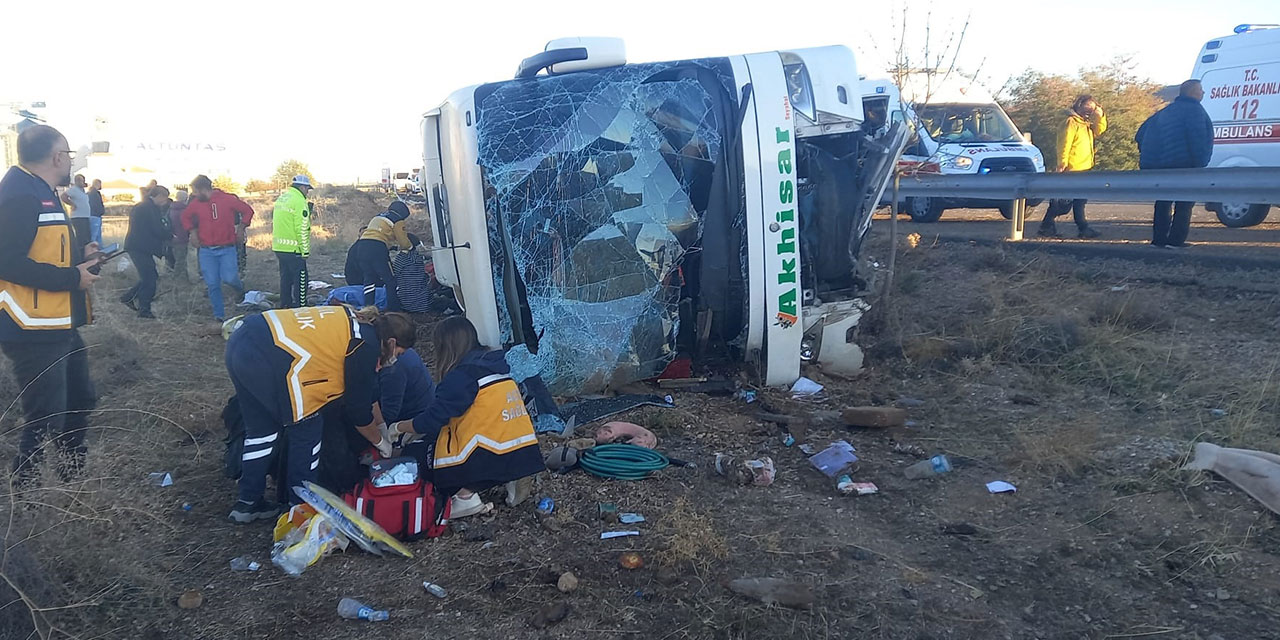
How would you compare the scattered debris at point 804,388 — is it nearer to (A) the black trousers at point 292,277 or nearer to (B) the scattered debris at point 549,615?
A: (B) the scattered debris at point 549,615

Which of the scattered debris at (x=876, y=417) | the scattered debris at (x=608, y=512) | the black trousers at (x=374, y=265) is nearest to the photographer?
the scattered debris at (x=608, y=512)

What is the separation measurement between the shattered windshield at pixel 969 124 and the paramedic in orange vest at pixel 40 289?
11.6m

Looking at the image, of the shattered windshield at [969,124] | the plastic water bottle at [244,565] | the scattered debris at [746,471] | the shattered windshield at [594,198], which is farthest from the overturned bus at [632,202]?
the shattered windshield at [969,124]

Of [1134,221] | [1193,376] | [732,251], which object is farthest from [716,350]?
[1134,221]

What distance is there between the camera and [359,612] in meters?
3.01

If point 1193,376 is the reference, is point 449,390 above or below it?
above

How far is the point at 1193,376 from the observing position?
4789mm

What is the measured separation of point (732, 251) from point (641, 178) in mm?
756

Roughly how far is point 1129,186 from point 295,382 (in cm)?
762

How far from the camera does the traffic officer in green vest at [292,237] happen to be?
907cm

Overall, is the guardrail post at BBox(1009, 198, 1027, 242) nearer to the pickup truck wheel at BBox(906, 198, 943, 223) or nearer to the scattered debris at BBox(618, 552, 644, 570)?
the pickup truck wheel at BBox(906, 198, 943, 223)

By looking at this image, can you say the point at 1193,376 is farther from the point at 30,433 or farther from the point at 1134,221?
the point at 1134,221

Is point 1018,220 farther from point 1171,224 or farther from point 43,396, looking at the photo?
point 43,396

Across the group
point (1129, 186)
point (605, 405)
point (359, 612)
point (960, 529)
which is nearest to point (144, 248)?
point (605, 405)
